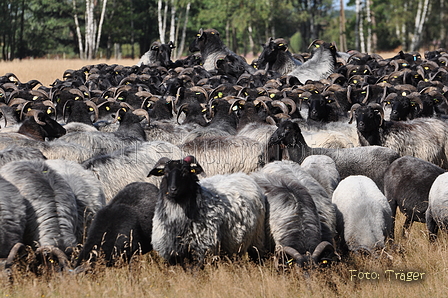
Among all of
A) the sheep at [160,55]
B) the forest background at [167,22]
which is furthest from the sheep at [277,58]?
the forest background at [167,22]

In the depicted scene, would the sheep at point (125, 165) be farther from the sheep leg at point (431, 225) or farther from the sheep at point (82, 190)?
the sheep leg at point (431, 225)

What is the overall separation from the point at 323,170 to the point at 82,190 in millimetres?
3456

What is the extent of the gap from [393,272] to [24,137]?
6271mm

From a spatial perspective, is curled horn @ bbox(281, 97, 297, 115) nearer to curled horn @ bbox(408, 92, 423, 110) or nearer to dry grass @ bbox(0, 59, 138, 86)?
curled horn @ bbox(408, 92, 423, 110)

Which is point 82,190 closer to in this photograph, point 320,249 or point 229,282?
point 229,282

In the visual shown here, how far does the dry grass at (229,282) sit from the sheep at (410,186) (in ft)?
4.11

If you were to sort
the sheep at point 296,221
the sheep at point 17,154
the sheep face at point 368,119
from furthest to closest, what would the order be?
the sheep face at point 368,119
the sheep at point 17,154
the sheep at point 296,221

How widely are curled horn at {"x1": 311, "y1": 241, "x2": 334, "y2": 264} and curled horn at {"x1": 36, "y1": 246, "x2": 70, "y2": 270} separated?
2.57 m

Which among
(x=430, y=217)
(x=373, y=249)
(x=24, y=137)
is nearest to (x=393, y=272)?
(x=373, y=249)

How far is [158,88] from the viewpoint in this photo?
630 inches

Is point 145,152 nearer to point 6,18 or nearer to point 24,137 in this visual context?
point 24,137

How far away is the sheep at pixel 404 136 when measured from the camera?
10.4 metres

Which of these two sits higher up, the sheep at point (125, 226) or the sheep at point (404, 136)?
the sheep at point (404, 136)

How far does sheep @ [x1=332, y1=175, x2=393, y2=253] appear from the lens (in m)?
6.90
